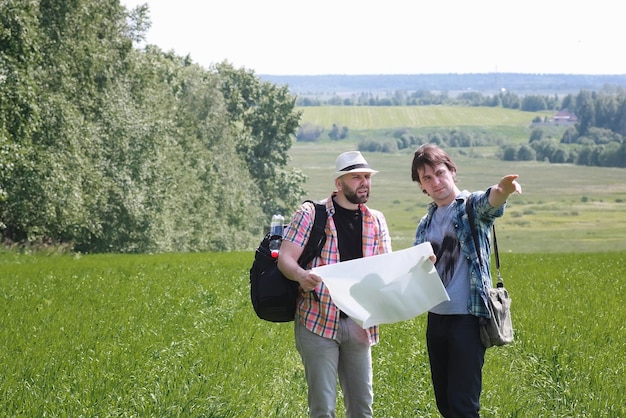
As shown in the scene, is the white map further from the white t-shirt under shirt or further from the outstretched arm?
the outstretched arm

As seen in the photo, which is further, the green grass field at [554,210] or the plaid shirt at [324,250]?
the green grass field at [554,210]

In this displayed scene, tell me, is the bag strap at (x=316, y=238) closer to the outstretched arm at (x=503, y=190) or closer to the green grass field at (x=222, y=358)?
the outstretched arm at (x=503, y=190)

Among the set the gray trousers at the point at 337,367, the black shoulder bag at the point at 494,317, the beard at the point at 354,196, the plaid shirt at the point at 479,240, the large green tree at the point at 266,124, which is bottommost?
the large green tree at the point at 266,124

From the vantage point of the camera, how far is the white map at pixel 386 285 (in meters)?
6.74

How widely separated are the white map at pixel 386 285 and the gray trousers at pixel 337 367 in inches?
11.7

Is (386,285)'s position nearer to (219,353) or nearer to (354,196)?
(354,196)

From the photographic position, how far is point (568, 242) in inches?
5512

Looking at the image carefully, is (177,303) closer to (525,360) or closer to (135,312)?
(135,312)

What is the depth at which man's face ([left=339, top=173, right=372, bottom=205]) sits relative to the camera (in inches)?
271

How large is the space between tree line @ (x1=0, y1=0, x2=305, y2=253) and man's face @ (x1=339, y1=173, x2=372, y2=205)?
787 inches

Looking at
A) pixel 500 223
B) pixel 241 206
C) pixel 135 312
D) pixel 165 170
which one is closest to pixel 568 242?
pixel 500 223

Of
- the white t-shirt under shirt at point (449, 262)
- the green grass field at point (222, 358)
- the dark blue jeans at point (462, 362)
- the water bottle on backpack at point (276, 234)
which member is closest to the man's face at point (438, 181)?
the white t-shirt under shirt at point (449, 262)

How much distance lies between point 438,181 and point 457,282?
68cm

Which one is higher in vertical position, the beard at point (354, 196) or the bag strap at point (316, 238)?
the beard at point (354, 196)
